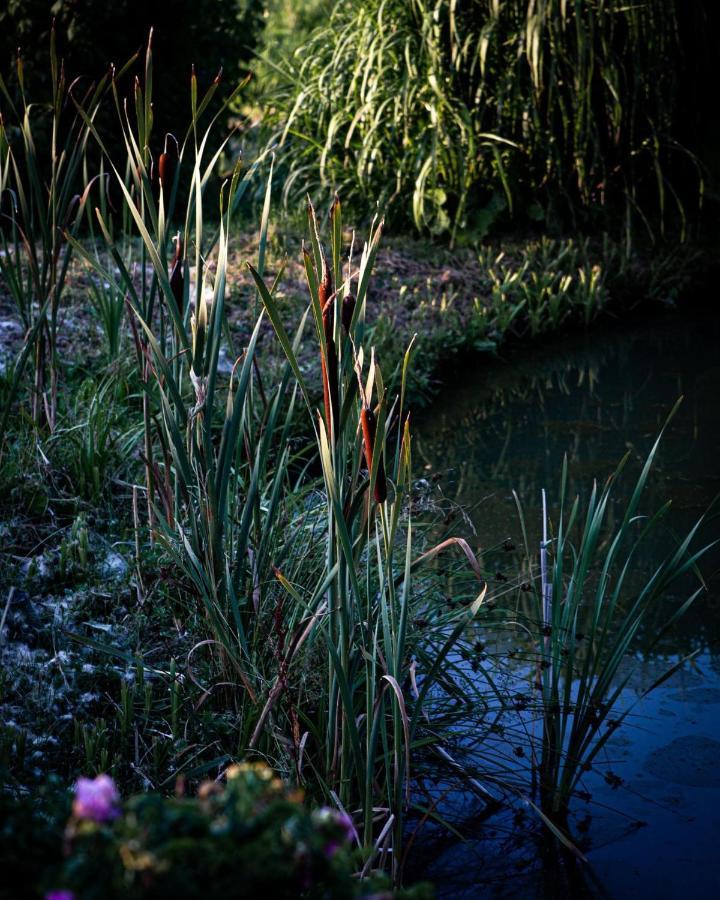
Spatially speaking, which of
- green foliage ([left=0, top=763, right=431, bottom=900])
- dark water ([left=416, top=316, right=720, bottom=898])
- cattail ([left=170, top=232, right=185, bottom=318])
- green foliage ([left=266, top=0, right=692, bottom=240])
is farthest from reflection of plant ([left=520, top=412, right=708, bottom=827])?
green foliage ([left=266, top=0, right=692, bottom=240])

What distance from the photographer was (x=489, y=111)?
572 cm

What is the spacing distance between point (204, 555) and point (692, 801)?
110cm

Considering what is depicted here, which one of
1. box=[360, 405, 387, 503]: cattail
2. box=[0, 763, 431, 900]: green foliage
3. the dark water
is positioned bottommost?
the dark water

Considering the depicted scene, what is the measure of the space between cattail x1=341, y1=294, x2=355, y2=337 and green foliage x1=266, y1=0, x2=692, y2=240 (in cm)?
374

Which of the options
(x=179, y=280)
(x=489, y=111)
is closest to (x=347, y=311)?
(x=179, y=280)

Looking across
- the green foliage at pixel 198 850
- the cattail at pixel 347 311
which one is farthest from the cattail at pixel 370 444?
the green foliage at pixel 198 850

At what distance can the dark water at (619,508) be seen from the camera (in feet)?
6.27

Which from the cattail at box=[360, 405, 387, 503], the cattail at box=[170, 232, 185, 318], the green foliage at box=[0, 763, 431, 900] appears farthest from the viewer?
the cattail at box=[170, 232, 185, 318]

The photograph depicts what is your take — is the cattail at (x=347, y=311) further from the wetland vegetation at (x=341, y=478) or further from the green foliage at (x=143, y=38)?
the green foliage at (x=143, y=38)

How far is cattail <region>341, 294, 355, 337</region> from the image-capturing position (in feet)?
4.83

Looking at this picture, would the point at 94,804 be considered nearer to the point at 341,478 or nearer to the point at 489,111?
the point at 341,478

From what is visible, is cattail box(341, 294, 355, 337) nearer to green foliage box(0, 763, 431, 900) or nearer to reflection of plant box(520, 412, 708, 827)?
reflection of plant box(520, 412, 708, 827)

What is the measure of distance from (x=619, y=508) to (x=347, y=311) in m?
2.13

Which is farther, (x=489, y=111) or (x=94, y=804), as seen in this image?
(x=489, y=111)
